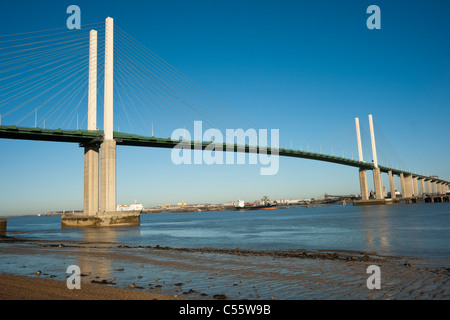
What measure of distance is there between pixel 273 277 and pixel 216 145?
150ft

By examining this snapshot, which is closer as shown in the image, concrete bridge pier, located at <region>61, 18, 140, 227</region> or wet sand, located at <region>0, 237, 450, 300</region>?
wet sand, located at <region>0, 237, 450, 300</region>

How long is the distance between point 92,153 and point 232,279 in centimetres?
4115

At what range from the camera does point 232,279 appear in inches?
343

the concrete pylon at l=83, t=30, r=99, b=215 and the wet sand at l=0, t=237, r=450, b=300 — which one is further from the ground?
the concrete pylon at l=83, t=30, r=99, b=215

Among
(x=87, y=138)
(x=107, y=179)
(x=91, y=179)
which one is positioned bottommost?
(x=107, y=179)

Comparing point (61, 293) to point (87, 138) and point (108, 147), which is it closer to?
point (108, 147)

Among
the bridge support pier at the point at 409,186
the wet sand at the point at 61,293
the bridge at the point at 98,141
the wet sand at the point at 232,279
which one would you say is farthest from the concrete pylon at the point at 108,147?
the bridge support pier at the point at 409,186

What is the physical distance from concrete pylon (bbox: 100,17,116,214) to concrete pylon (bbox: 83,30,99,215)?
1677mm

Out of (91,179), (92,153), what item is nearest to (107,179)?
(91,179)

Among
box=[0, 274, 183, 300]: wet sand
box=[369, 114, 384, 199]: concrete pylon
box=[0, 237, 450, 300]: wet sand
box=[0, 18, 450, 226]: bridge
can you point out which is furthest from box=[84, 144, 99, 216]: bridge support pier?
box=[369, 114, 384, 199]: concrete pylon

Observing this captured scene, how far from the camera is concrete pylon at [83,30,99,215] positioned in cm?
4056

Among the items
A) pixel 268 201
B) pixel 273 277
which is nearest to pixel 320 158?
pixel 273 277

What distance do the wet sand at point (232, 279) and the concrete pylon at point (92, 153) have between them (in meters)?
32.1

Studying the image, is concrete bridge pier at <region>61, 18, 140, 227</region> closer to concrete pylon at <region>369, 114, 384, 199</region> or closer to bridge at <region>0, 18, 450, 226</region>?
bridge at <region>0, 18, 450, 226</region>
